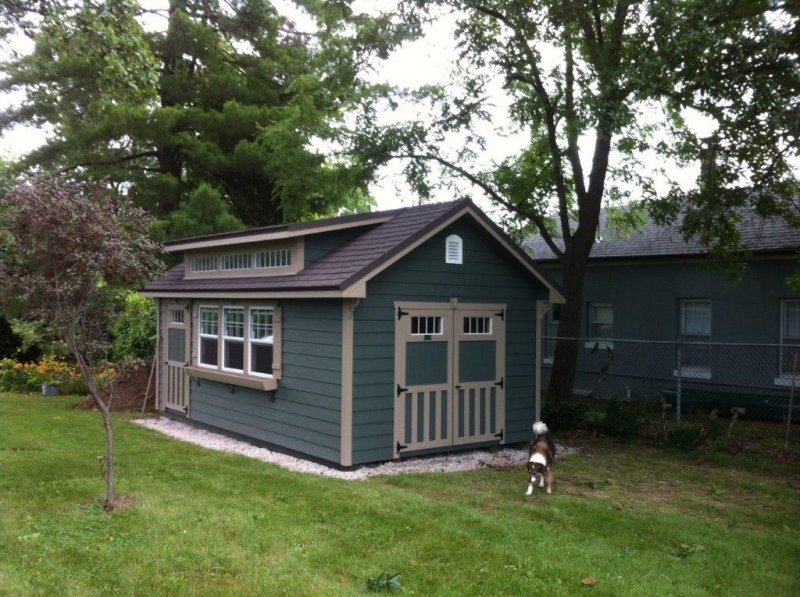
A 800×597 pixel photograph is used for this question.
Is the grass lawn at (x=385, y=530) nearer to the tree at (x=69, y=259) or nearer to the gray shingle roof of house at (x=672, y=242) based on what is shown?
the tree at (x=69, y=259)

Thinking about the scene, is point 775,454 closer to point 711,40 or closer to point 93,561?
point 711,40

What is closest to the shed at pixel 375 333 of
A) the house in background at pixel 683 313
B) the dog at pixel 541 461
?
the dog at pixel 541 461

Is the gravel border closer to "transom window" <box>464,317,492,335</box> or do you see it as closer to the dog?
the dog

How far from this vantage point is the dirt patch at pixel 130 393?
1526cm

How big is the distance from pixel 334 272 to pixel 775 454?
6.99 m

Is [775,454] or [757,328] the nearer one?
[775,454]

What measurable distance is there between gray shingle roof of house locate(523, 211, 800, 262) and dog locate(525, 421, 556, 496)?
7479 mm

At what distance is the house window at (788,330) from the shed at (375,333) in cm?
611

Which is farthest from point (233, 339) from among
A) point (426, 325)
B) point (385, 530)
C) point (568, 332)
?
point (568, 332)

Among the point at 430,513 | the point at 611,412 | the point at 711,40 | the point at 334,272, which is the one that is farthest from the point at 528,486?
the point at 711,40

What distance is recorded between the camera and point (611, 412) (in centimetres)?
1271

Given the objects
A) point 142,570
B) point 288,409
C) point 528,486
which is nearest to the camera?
point 142,570

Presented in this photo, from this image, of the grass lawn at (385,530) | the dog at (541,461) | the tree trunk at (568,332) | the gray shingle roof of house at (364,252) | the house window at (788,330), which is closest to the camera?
the grass lawn at (385,530)

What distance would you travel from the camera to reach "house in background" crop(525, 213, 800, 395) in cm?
1522
